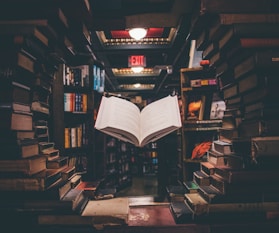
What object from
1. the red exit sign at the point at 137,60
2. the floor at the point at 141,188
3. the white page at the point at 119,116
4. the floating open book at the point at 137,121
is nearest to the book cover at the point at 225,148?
the floating open book at the point at 137,121

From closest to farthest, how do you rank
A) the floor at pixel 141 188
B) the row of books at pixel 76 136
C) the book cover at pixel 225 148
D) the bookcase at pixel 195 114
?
the book cover at pixel 225 148 < the row of books at pixel 76 136 < the bookcase at pixel 195 114 < the floor at pixel 141 188

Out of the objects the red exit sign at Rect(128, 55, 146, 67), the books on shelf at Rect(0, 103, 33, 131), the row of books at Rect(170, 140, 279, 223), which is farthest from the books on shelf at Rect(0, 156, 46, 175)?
the red exit sign at Rect(128, 55, 146, 67)

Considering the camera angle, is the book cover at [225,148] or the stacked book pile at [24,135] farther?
the book cover at [225,148]

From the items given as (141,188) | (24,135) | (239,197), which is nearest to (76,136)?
(24,135)

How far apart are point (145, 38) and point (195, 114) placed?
1710 millimetres

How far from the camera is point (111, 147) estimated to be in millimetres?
5289

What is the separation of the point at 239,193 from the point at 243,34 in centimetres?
64

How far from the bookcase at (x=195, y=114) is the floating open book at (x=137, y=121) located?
2.37m

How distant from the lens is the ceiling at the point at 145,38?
5.05ft

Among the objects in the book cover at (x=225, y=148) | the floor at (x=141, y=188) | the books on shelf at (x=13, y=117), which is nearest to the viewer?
the books on shelf at (x=13, y=117)

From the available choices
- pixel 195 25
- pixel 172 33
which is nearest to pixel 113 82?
pixel 172 33

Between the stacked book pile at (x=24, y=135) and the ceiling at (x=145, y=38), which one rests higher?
the ceiling at (x=145, y=38)

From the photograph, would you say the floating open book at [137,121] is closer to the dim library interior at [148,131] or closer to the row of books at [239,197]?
the dim library interior at [148,131]

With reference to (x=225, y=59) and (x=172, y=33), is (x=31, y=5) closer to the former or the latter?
(x=225, y=59)
